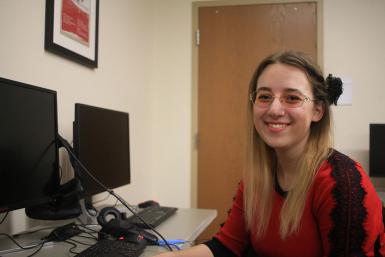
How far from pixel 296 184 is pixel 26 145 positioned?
84 centimetres

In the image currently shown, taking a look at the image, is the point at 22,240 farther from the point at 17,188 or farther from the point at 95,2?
the point at 95,2

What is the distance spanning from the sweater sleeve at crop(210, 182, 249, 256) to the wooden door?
1.50 meters

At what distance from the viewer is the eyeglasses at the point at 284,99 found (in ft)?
3.59

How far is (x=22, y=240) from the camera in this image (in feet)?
4.04

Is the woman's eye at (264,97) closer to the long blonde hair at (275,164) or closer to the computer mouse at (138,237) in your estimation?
the long blonde hair at (275,164)

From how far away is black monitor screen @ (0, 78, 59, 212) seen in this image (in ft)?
3.29

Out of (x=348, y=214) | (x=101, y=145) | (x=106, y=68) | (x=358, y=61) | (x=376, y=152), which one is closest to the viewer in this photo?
(x=348, y=214)

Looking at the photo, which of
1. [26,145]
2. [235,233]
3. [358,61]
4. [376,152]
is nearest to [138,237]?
[235,233]

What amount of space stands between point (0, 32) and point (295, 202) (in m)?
1.18

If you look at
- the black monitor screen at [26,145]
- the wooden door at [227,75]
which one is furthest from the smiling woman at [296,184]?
the wooden door at [227,75]

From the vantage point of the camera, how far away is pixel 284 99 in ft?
3.66

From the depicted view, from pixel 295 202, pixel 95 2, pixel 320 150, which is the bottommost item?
pixel 295 202

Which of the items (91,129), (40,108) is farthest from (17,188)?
(91,129)

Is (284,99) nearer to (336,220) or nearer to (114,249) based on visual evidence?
(336,220)
